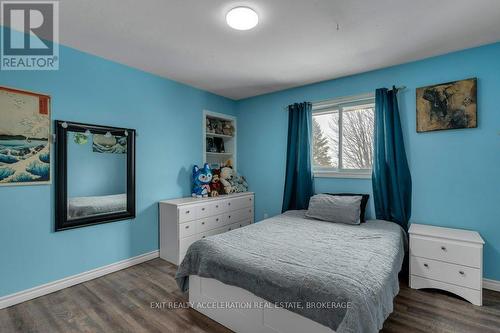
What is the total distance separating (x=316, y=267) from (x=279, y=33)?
204 centimetres

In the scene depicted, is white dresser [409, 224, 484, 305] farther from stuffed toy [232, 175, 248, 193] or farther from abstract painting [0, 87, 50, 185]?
abstract painting [0, 87, 50, 185]

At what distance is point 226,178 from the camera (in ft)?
13.4

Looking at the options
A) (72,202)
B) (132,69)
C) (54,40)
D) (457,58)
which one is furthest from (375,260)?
(54,40)

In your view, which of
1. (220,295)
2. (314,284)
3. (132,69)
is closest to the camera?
(314,284)

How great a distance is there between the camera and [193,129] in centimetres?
374

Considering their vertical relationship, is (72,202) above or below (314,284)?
above

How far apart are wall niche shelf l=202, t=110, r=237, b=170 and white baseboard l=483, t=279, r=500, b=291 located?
3565 millimetres

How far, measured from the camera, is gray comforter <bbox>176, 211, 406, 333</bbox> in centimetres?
138

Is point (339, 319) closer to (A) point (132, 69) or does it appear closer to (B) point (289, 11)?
(B) point (289, 11)

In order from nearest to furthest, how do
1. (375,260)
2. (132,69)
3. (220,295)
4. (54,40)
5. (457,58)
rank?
(375,260) < (220,295) < (54,40) < (457,58) < (132,69)

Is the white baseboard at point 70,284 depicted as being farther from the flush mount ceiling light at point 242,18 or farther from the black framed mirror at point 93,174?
the flush mount ceiling light at point 242,18

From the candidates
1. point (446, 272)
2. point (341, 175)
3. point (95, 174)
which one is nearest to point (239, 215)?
point (341, 175)

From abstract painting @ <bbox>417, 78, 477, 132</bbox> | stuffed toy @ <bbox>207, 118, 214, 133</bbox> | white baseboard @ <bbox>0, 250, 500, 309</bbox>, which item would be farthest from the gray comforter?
stuffed toy @ <bbox>207, 118, 214, 133</bbox>

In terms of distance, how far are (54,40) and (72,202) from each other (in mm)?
1639
